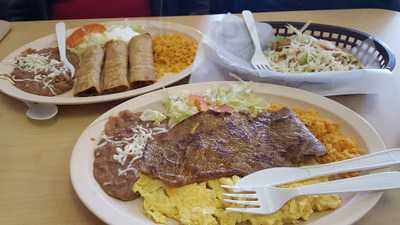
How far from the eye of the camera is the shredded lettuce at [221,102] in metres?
1.13

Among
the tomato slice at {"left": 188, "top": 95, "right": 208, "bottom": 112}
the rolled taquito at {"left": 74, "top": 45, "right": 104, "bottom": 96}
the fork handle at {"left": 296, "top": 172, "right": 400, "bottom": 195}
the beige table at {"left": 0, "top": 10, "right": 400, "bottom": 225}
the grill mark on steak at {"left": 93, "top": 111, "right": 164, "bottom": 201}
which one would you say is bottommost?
the beige table at {"left": 0, "top": 10, "right": 400, "bottom": 225}

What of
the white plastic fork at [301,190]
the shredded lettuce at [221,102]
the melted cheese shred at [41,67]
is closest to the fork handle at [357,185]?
the white plastic fork at [301,190]

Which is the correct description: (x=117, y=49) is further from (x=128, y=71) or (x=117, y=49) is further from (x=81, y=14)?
(x=81, y=14)

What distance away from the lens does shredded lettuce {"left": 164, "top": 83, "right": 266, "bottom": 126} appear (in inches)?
44.6

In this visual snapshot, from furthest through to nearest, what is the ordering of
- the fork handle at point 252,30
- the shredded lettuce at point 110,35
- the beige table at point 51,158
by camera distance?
the shredded lettuce at point 110,35 → the fork handle at point 252,30 → the beige table at point 51,158

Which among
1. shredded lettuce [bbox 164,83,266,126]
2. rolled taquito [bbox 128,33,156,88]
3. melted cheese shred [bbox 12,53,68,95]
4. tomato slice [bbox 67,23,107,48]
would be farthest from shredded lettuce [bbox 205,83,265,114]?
tomato slice [bbox 67,23,107,48]

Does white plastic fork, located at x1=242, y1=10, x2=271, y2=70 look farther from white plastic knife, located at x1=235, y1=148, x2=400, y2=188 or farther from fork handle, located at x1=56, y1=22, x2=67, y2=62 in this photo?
fork handle, located at x1=56, y1=22, x2=67, y2=62

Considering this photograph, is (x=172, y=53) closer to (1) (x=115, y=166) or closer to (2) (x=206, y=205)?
(1) (x=115, y=166)

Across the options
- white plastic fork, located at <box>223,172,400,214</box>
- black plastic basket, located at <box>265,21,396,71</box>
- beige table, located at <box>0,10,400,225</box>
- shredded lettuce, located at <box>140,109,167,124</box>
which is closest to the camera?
white plastic fork, located at <box>223,172,400,214</box>

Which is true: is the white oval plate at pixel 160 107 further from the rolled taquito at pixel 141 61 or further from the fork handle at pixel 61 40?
the fork handle at pixel 61 40

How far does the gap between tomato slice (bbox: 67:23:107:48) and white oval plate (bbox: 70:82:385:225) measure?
0.58 metres

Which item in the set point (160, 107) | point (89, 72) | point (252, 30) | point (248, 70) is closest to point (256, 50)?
point (252, 30)

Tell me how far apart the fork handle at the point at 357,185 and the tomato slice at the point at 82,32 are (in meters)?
1.12

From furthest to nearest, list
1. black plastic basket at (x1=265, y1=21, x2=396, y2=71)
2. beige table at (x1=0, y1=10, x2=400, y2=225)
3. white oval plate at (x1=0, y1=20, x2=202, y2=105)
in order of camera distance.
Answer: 1. black plastic basket at (x1=265, y1=21, x2=396, y2=71)
2. white oval plate at (x1=0, y1=20, x2=202, y2=105)
3. beige table at (x1=0, y1=10, x2=400, y2=225)
